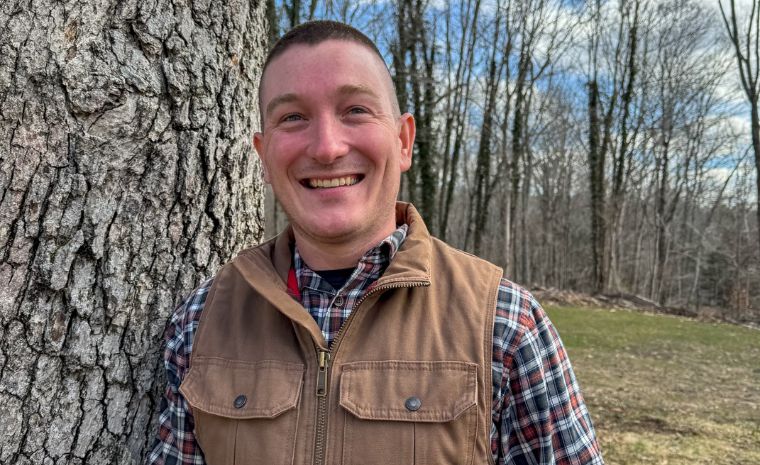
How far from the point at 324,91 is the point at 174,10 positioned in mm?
666

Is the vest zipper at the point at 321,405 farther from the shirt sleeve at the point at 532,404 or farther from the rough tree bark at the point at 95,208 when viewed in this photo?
the rough tree bark at the point at 95,208

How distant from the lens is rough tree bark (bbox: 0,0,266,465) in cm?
157

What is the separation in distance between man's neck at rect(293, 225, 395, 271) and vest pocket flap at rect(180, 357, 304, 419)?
1.14 feet

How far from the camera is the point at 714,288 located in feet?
105

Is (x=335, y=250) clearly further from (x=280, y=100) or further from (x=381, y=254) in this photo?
(x=280, y=100)

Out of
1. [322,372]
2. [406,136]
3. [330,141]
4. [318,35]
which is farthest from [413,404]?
[318,35]

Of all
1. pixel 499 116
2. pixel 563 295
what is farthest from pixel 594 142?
pixel 563 295

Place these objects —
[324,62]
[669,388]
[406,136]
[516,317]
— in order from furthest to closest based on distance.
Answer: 1. [669,388]
2. [406,136]
3. [324,62]
4. [516,317]

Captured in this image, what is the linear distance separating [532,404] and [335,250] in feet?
2.37

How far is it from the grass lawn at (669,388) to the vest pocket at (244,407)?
389cm

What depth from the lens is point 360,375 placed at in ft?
4.84

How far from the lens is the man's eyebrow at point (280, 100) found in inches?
64.9

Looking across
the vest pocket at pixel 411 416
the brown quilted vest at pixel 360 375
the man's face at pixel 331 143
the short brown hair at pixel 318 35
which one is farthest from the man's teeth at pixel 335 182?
the vest pocket at pixel 411 416

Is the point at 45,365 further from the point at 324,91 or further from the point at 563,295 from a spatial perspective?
the point at 563,295
